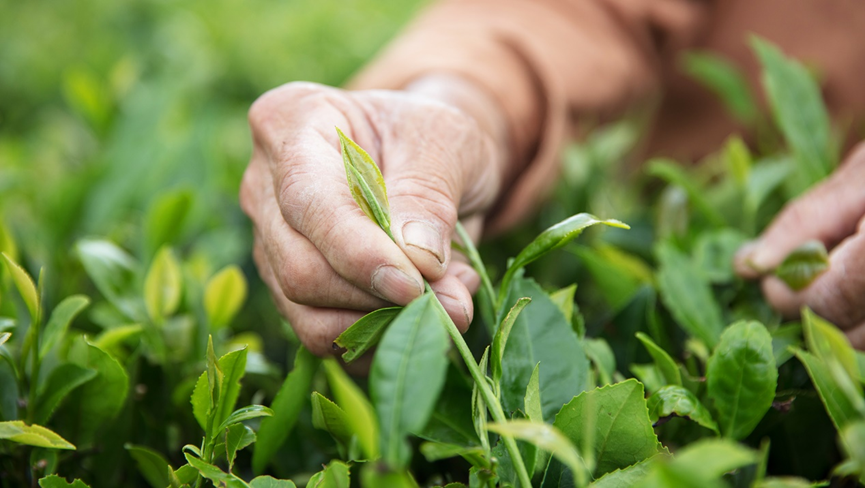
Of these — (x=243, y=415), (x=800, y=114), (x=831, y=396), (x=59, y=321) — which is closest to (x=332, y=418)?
(x=243, y=415)

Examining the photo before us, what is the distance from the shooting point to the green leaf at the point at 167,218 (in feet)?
2.83

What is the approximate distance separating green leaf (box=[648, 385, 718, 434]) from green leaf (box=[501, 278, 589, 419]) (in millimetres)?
56

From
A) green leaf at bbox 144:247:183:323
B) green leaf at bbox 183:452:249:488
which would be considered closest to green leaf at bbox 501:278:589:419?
green leaf at bbox 183:452:249:488

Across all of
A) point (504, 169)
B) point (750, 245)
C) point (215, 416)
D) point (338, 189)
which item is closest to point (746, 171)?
point (750, 245)

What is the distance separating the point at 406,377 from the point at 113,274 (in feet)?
1.84

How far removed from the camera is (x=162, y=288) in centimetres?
77

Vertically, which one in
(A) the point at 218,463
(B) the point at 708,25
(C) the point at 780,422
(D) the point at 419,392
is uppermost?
(B) the point at 708,25

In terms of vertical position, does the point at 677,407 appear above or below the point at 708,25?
below

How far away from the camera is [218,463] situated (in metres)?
0.64

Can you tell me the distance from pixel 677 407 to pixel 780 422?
17 centimetres

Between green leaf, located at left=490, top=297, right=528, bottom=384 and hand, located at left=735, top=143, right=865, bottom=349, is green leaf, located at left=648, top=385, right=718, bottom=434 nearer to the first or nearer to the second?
green leaf, located at left=490, top=297, right=528, bottom=384

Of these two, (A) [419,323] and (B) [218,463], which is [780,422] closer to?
(A) [419,323]

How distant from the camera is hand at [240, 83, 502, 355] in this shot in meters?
0.51

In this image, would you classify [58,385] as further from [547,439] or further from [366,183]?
[547,439]
